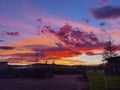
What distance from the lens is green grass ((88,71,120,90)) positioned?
568 inches

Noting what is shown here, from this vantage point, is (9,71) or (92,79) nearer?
(92,79)

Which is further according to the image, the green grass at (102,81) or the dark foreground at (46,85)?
the dark foreground at (46,85)

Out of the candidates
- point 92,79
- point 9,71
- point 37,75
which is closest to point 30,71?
point 37,75

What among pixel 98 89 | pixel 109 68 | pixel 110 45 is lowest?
pixel 98 89

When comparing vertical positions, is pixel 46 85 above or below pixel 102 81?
below

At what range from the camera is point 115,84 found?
14461mm

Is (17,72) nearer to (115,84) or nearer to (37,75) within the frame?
(37,75)

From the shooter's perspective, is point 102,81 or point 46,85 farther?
point 46,85

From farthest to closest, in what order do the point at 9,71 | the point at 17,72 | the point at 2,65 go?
the point at 2,65 < the point at 9,71 < the point at 17,72

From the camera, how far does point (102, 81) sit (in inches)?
614

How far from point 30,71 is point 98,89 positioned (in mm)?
63581

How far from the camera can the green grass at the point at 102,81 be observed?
1444cm

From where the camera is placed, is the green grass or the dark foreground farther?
the dark foreground

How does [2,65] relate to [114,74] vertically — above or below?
above
